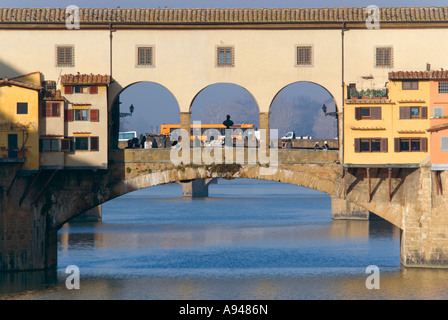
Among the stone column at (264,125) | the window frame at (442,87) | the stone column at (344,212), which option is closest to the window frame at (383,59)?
the window frame at (442,87)

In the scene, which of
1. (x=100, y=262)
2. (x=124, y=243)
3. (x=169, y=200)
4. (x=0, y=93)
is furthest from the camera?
(x=169, y=200)

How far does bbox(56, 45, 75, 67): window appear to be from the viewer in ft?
197

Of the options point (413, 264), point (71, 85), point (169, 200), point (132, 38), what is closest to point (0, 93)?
point (71, 85)

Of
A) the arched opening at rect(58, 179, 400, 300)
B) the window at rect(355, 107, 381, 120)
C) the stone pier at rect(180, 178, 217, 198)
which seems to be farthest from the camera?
the stone pier at rect(180, 178, 217, 198)

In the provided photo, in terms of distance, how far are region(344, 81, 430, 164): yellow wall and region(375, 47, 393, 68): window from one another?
1.60 meters

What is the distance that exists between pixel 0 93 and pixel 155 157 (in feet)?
35.8

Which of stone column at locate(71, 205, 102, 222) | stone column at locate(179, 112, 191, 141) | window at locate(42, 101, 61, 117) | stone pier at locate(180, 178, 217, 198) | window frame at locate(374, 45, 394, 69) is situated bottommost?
stone column at locate(71, 205, 102, 222)

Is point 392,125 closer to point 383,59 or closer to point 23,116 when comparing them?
point 383,59

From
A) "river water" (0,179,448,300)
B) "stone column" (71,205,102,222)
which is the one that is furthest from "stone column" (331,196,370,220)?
"stone column" (71,205,102,222)

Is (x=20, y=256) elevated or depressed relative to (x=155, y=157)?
depressed

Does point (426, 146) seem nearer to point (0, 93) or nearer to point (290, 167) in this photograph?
point (290, 167)

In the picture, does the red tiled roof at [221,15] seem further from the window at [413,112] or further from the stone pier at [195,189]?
the stone pier at [195,189]

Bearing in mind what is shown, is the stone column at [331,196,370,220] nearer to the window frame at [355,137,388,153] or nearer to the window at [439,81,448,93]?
the window frame at [355,137,388,153]
